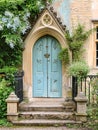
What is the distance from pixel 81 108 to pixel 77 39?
136 inches

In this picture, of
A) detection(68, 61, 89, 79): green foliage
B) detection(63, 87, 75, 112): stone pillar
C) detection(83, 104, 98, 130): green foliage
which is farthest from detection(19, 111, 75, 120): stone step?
detection(68, 61, 89, 79): green foliage

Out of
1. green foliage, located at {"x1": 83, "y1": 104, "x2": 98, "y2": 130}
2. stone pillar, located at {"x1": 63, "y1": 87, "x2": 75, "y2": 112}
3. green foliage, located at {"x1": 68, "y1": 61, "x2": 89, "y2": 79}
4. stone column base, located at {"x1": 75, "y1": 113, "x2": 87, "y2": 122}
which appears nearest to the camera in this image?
green foliage, located at {"x1": 83, "y1": 104, "x2": 98, "y2": 130}

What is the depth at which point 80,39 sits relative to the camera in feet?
46.7

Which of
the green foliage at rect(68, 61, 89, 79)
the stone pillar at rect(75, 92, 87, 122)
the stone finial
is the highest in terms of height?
the green foliage at rect(68, 61, 89, 79)

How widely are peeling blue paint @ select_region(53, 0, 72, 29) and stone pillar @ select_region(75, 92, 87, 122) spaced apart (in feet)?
12.5

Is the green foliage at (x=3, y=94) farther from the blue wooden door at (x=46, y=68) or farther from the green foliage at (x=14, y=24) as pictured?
the blue wooden door at (x=46, y=68)

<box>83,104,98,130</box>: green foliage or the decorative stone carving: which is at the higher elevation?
the decorative stone carving

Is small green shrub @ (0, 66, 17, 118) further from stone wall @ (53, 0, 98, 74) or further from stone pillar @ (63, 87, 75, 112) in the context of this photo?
stone wall @ (53, 0, 98, 74)

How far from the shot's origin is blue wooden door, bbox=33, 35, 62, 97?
48.5 ft

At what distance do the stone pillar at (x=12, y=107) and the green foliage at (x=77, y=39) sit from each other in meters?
3.40

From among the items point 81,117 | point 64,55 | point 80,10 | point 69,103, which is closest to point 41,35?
point 64,55

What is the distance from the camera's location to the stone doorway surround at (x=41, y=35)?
14.2 m

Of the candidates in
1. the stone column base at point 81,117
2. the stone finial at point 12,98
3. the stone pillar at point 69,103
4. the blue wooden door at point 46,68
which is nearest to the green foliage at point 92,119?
the stone column base at point 81,117

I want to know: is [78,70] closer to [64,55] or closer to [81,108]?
[64,55]
